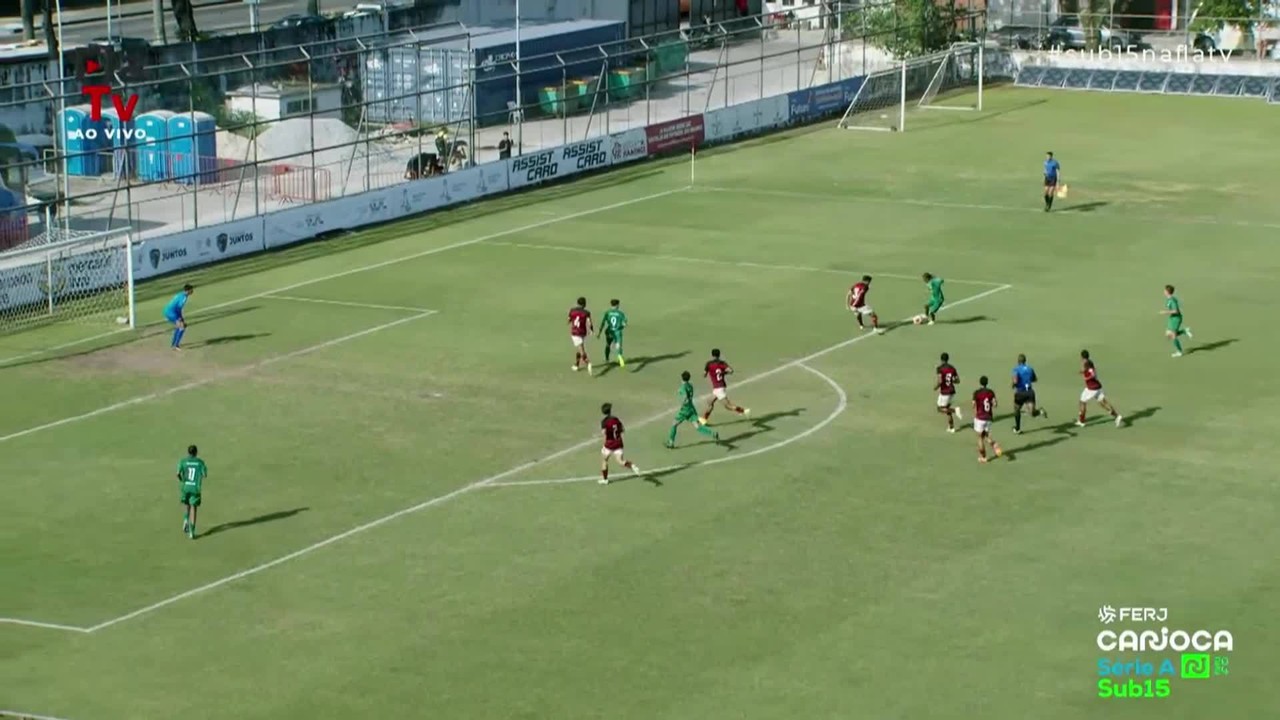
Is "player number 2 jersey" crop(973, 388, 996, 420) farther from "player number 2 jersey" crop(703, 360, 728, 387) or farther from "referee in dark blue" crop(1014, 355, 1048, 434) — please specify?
"player number 2 jersey" crop(703, 360, 728, 387)

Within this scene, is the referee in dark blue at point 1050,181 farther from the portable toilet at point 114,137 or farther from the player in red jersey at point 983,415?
the portable toilet at point 114,137

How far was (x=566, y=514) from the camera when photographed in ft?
124

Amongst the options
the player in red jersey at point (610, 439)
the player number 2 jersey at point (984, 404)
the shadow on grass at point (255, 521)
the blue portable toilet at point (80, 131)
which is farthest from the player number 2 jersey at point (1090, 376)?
the blue portable toilet at point (80, 131)

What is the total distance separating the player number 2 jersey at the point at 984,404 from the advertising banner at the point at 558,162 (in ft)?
117

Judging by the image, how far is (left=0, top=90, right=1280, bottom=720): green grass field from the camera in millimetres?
30312

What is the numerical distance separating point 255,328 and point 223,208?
14.5m

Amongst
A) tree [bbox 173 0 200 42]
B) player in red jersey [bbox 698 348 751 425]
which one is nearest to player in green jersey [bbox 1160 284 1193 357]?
player in red jersey [bbox 698 348 751 425]

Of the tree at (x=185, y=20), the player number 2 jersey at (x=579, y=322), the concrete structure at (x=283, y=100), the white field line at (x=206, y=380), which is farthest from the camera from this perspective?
the tree at (x=185, y=20)

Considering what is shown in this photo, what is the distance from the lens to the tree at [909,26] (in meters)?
97.4

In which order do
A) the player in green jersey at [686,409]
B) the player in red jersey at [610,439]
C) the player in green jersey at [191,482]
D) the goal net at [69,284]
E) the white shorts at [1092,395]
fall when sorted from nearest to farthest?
the player in green jersey at [191,482] → the player in red jersey at [610,439] → the player in green jersey at [686,409] → the white shorts at [1092,395] → the goal net at [69,284]

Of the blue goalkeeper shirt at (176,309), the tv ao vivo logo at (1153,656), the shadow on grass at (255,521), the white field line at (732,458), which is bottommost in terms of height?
the tv ao vivo logo at (1153,656)

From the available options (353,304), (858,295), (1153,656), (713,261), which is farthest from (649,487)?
(713,261)

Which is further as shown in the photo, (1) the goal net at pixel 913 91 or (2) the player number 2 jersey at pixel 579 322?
(1) the goal net at pixel 913 91

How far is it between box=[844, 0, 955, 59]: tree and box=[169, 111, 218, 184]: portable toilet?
3466cm
